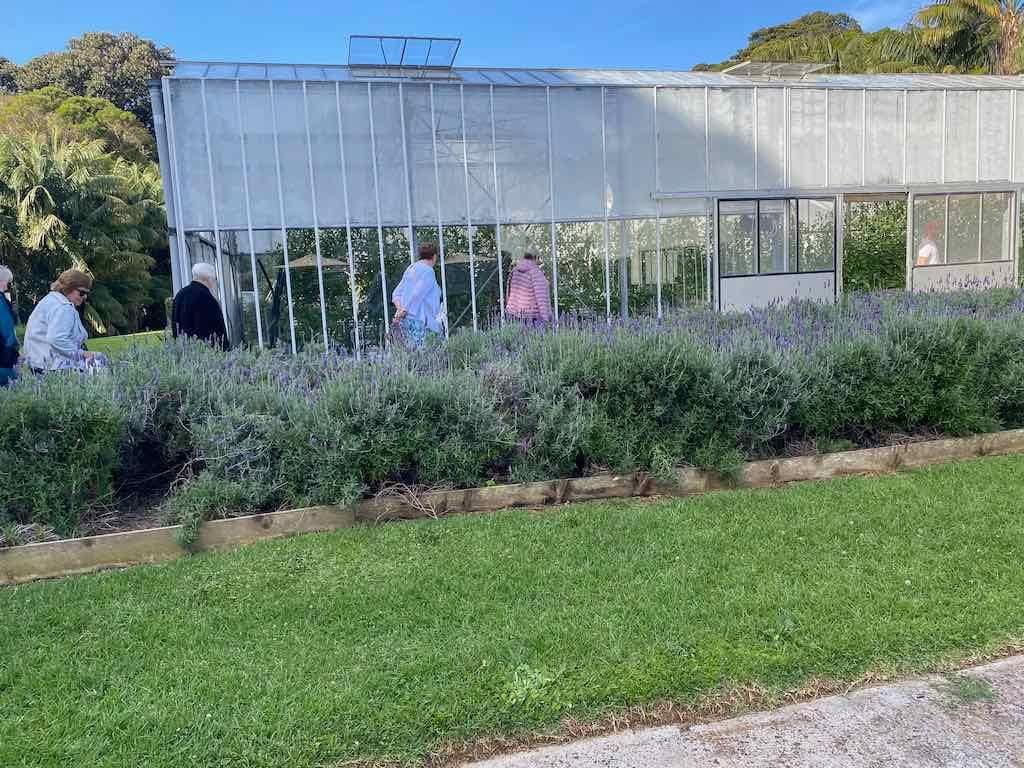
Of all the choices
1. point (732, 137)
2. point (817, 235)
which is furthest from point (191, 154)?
point (817, 235)

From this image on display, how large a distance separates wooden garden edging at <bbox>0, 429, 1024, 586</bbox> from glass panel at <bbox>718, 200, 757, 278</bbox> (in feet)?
25.6

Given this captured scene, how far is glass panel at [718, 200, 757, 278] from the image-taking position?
13.1 metres

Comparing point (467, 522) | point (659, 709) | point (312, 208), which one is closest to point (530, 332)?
point (467, 522)

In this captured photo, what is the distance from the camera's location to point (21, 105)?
35.2 m

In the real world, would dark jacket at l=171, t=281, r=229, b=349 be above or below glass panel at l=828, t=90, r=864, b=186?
below

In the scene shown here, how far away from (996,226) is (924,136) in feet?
7.78

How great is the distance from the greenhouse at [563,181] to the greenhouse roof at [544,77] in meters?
0.06

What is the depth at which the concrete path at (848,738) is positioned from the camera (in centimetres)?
248

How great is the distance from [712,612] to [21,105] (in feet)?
136

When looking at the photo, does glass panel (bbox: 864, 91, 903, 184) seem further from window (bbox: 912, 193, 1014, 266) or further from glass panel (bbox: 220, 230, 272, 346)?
glass panel (bbox: 220, 230, 272, 346)

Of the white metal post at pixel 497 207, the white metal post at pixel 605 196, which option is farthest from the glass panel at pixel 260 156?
the white metal post at pixel 605 196

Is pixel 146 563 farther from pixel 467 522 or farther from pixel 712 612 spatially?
pixel 712 612

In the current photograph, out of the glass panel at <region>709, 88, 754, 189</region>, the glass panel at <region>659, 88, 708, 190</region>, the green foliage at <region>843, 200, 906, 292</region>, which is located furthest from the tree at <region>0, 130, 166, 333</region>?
the green foliage at <region>843, 200, 906, 292</region>

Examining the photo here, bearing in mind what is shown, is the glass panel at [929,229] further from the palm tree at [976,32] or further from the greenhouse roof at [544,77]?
the palm tree at [976,32]
